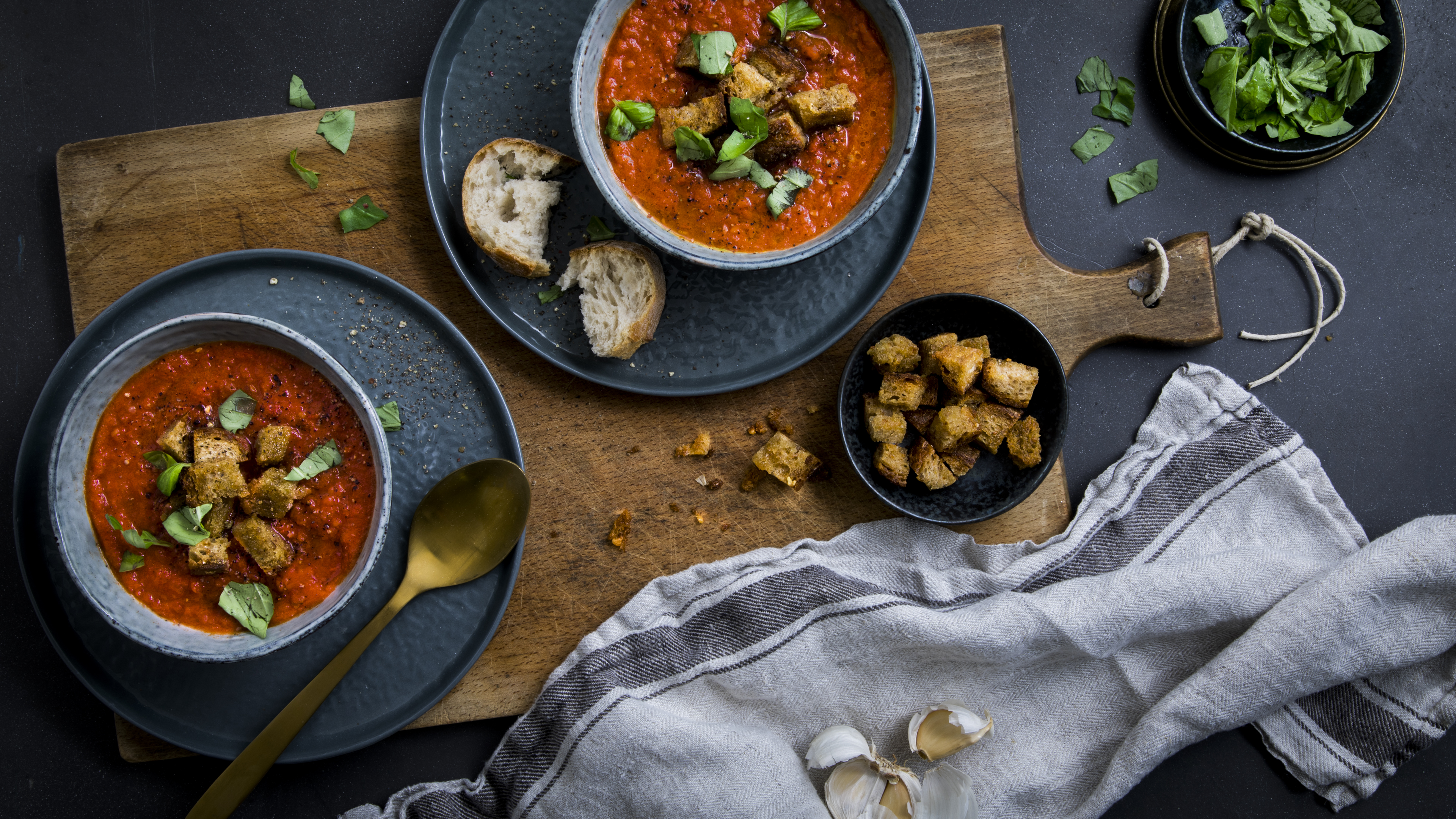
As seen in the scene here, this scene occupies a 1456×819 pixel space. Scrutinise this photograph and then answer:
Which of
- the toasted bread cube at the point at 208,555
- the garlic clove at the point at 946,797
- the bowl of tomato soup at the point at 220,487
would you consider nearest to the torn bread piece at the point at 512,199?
the bowl of tomato soup at the point at 220,487

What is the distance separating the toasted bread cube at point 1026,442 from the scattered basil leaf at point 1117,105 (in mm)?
1181

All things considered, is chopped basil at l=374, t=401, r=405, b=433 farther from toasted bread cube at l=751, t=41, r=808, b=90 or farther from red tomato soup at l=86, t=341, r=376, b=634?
toasted bread cube at l=751, t=41, r=808, b=90

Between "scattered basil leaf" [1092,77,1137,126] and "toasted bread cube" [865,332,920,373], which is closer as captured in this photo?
"toasted bread cube" [865,332,920,373]

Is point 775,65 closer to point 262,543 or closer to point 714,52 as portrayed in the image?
point 714,52

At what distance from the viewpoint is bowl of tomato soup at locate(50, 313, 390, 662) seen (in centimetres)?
229

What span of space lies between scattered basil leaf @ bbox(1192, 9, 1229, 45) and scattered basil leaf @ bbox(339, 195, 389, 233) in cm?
286

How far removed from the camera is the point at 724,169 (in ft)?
8.27

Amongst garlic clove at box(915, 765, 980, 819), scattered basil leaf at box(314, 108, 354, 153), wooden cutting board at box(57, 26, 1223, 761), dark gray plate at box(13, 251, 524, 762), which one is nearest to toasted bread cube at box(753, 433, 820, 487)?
wooden cutting board at box(57, 26, 1223, 761)

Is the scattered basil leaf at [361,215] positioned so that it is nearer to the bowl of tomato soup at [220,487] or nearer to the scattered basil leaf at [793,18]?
the bowl of tomato soup at [220,487]

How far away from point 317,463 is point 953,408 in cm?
191

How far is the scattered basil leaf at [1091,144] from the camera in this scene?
3.05 m

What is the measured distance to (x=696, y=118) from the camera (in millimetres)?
2482

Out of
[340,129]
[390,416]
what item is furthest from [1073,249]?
[340,129]

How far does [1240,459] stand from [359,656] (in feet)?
9.87
